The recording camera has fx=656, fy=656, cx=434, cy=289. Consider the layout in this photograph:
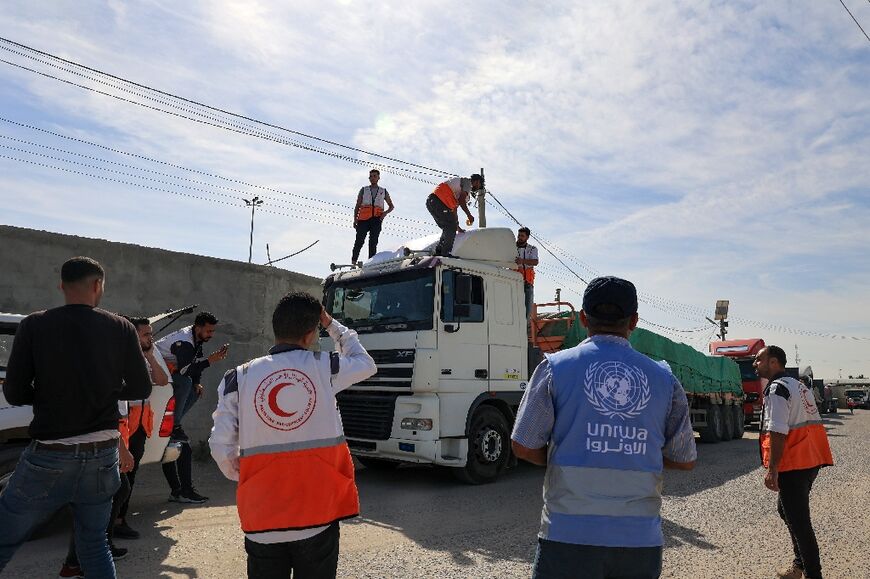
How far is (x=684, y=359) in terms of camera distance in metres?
14.3

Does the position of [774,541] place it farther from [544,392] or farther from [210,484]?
[210,484]

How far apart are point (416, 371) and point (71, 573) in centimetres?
417

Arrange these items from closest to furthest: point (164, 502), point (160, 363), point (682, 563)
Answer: point (682, 563)
point (160, 363)
point (164, 502)

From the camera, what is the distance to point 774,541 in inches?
222

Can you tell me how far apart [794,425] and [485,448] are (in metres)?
4.36

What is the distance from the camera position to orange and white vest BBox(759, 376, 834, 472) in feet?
14.2

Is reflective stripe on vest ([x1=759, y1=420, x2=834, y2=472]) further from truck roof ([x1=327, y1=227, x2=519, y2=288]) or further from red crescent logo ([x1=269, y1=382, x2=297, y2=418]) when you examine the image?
truck roof ([x1=327, y1=227, x2=519, y2=288])

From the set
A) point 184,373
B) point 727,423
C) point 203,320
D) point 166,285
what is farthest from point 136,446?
point 727,423

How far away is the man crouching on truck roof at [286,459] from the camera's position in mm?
2348

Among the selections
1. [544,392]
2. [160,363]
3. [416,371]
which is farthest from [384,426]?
[544,392]

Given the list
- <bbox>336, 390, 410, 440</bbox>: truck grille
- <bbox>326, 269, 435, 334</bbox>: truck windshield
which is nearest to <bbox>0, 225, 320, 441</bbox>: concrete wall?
<bbox>326, 269, 435, 334</bbox>: truck windshield

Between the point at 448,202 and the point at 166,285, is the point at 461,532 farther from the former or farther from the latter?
the point at 166,285

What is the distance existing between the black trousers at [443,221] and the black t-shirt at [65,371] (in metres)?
5.94

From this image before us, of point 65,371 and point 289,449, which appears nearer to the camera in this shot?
point 289,449
